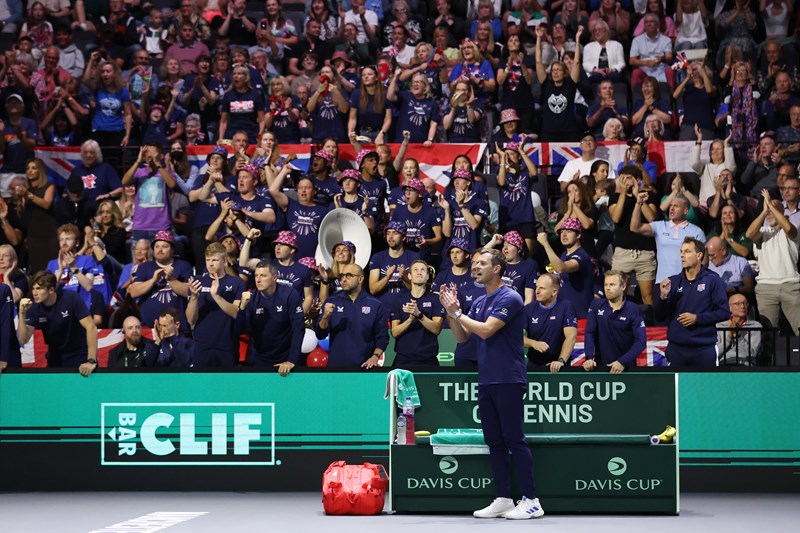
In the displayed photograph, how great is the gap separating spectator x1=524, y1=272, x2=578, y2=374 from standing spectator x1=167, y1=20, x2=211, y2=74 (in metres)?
9.03

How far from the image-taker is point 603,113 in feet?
59.0

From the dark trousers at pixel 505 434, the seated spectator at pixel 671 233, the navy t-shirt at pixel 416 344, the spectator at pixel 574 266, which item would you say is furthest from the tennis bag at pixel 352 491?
the seated spectator at pixel 671 233

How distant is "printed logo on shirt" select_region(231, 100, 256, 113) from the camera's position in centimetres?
1834

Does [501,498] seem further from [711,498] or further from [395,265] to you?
[395,265]

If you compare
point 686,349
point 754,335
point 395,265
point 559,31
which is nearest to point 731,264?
point 754,335

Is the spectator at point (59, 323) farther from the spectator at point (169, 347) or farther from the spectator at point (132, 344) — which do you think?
the spectator at point (169, 347)

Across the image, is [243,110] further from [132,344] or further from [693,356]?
[693,356]

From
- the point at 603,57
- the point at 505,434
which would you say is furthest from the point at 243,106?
the point at 505,434

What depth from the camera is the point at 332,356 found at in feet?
42.2

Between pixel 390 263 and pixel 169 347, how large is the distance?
9.56ft

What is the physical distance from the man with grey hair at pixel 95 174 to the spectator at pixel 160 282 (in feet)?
8.58

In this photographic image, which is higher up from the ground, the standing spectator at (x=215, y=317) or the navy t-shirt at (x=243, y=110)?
the navy t-shirt at (x=243, y=110)

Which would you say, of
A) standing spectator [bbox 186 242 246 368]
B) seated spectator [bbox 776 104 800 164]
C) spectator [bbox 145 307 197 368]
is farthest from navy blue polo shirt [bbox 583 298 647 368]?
seated spectator [bbox 776 104 800 164]

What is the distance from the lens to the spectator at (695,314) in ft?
40.7
